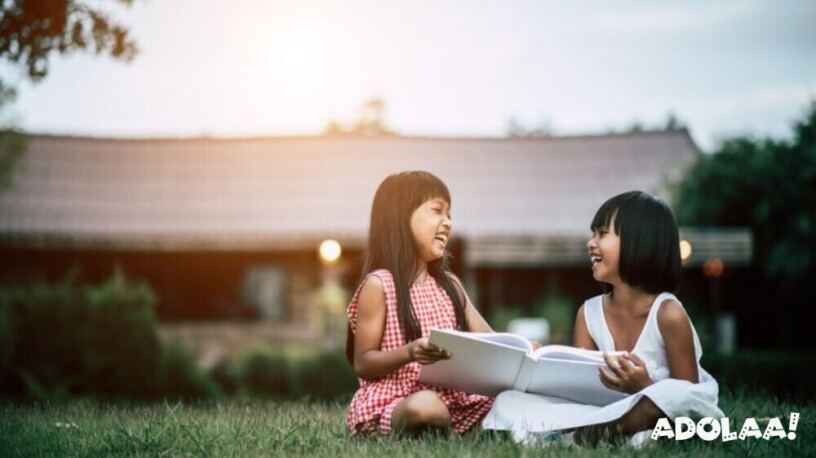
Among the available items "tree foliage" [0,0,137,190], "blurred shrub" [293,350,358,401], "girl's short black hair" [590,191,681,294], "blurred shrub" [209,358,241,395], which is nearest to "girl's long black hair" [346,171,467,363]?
"girl's short black hair" [590,191,681,294]

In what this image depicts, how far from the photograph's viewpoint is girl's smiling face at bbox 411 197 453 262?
4.75 metres

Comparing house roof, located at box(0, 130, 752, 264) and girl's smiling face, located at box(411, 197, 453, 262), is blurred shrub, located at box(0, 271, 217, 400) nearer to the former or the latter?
house roof, located at box(0, 130, 752, 264)

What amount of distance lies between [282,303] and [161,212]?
3.65m

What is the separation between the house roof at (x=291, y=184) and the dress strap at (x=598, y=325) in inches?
608

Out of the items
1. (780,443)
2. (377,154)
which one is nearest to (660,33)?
(780,443)

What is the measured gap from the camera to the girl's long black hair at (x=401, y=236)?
4703mm

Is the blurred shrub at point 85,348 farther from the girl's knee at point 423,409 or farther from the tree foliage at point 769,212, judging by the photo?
the girl's knee at point 423,409

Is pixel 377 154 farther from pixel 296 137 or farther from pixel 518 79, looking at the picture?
pixel 518 79

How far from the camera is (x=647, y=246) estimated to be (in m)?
4.53

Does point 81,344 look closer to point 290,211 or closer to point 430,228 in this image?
point 290,211

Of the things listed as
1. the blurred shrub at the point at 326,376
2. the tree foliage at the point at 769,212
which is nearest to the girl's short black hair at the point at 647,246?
the blurred shrub at the point at 326,376

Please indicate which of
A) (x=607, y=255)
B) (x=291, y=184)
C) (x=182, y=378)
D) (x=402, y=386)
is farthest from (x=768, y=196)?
(x=402, y=386)

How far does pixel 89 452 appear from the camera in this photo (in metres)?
4.31

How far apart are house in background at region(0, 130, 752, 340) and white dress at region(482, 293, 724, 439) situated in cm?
1582
